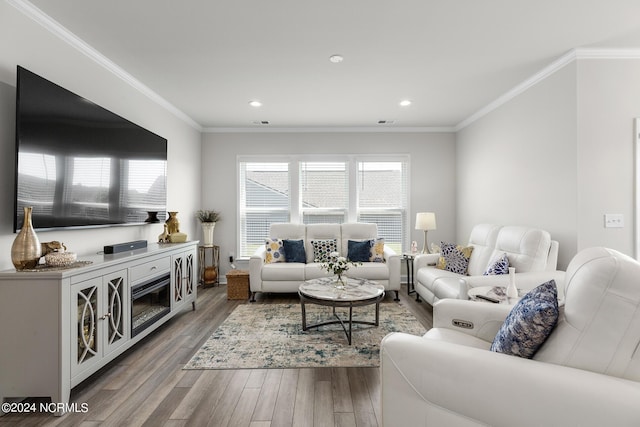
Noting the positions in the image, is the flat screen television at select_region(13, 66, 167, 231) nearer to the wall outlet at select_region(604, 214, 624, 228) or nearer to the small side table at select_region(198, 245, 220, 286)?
the small side table at select_region(198, 245, 220, 286)

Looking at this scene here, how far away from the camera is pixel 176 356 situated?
107 inches

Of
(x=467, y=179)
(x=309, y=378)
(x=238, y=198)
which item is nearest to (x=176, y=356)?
(x=309, y=378)

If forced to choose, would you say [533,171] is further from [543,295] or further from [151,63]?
[151,63]

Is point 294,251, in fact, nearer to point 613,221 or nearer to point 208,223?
point 208,223

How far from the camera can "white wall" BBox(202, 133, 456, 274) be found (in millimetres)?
5426

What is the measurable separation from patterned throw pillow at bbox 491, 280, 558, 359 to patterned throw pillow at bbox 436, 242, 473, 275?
2.56m

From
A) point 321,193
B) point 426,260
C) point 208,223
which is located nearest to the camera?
point 426,260

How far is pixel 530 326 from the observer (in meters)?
1.28

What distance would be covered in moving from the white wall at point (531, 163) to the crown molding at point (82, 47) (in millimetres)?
4223

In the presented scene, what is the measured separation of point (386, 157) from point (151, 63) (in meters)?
3.63

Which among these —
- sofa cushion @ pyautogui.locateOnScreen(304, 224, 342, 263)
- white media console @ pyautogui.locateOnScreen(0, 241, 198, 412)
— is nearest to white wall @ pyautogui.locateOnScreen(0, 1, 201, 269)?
white media console @ pyautogui.locateOnScreen(0, 241, 198, 412)

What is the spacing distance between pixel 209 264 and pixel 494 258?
4.15m

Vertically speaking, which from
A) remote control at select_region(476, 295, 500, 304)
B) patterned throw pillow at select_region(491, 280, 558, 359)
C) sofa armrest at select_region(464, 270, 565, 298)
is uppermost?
patterned throw pillow at select_region(491, 280, 558, 359)

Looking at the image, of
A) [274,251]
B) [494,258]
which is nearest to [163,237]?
[274,251]
